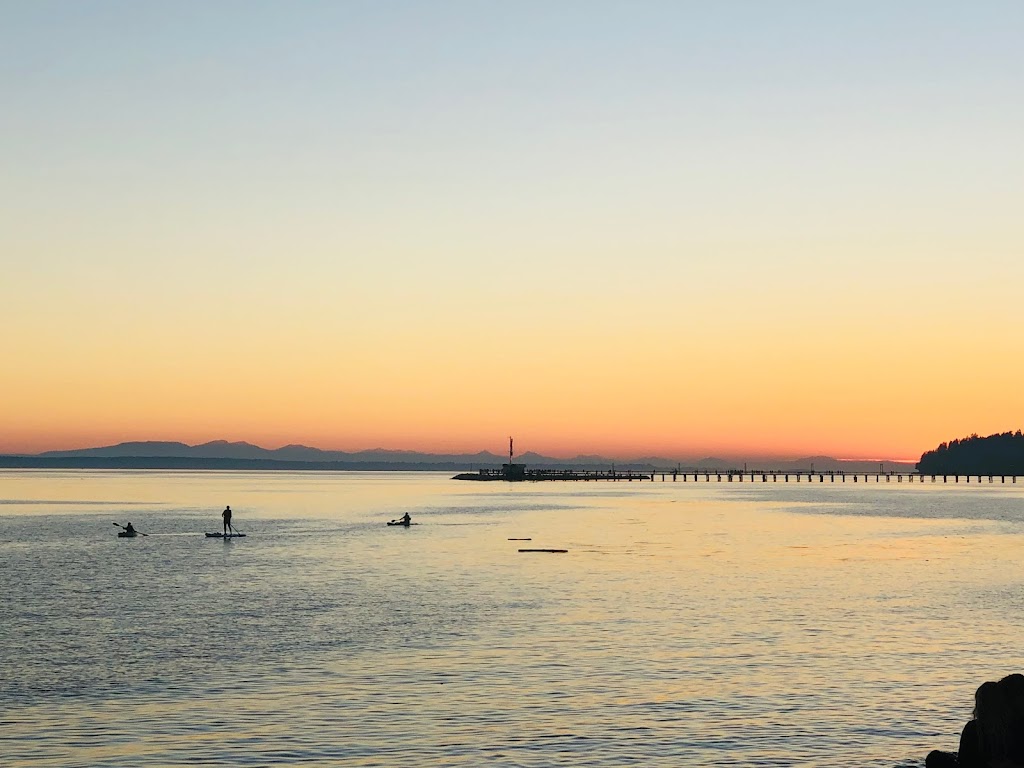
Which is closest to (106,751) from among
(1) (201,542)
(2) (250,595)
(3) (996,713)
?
(3) (996,713)

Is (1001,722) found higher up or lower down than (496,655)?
higher up

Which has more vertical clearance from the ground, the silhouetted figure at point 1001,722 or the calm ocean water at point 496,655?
the silhouetted figure at point 1001,722

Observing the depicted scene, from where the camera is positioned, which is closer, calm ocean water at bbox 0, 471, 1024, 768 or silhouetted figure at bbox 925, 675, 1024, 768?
silhouetted figure at bbox 925, 675, 1024, 768

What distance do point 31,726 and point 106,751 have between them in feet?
10.1

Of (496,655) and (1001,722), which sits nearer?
(1001,722)

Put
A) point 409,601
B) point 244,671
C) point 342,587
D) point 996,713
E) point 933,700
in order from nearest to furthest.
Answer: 1. point 996,713
2. point 933,700
3. point 244,671
4. point 409,601
5. point 342,587

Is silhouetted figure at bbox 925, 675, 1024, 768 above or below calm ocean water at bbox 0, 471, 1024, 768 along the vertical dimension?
above

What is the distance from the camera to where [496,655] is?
34.5 m

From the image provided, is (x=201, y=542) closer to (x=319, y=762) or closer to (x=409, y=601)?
(x=409, y=601)

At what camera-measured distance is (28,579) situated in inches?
2282

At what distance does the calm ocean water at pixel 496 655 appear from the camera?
79.3ft

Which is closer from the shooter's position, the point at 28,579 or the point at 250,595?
the point at 250,595

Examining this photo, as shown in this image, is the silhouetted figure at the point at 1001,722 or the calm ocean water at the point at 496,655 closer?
the silhouetted figure at the point at 1001,722

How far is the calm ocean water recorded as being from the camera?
951 inches
